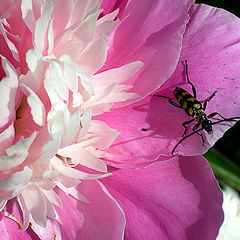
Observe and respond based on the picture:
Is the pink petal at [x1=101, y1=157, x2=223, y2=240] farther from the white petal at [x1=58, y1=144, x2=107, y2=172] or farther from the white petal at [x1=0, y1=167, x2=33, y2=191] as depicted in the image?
the white petal at [x1=0, y1=167, x2=33, y2=191]

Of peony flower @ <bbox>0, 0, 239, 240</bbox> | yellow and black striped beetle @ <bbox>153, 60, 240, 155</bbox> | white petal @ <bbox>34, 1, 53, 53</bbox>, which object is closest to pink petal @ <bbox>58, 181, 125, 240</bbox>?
peony flower @ <bbox>0, 0, 239, 240</bbox>

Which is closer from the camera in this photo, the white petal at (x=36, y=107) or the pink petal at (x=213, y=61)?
the white petal at (x=36, y=107)

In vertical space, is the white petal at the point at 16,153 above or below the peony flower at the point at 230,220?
above

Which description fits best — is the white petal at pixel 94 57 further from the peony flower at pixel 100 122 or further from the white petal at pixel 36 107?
the white petal at pixel 36 107

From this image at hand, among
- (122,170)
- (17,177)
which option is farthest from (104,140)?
(17,177)

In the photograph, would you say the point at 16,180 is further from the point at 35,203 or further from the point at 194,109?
the point at 194,109

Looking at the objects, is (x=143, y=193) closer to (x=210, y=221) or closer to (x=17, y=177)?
(x=210, y=221)

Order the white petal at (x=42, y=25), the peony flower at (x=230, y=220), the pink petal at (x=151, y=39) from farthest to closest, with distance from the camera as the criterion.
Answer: the peony flower at (x=230, y=220), the pink petal at (x=151, y=39), the white petal at (x=42, y=25)

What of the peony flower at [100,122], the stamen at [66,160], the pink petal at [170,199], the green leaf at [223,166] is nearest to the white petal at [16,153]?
the peony flower at [100,122]
